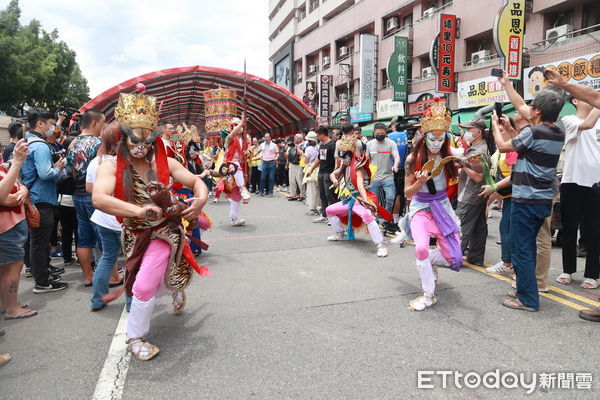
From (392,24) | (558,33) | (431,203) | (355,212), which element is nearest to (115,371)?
(431,203)

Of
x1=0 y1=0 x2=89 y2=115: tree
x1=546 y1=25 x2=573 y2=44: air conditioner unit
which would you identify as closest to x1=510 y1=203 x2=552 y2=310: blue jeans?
x1=546 y1=25 x2=573 y2=44: air conditioner unit

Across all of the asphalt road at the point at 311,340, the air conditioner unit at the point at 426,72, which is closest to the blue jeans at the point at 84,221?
the asphalt road at the point at 311,340

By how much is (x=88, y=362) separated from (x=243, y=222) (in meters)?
5.20

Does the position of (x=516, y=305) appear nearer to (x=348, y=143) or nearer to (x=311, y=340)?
(x=311, y=340)

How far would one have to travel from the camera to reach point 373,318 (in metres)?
3.49

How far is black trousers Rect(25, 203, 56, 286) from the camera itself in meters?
4.25

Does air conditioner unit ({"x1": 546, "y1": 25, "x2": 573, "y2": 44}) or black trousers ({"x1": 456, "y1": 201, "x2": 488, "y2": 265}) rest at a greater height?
air conditioner unit ({"x1": 546, "y1": 25, "x2": 573, "y2": 44})

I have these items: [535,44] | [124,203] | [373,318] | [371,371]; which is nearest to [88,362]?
[124,203]

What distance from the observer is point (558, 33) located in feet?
45.2

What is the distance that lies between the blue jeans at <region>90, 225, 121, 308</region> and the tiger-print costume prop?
32.2 inches

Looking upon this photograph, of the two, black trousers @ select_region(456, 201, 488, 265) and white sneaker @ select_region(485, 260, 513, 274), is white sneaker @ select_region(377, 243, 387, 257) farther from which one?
white sneaker @ select_region(485, 260, 513, 274)

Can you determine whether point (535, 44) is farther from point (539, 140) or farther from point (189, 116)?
point (189, 116)

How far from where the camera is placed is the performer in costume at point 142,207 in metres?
2.84

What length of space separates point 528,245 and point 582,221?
128 centimetres
